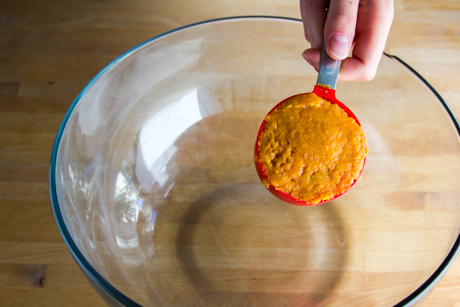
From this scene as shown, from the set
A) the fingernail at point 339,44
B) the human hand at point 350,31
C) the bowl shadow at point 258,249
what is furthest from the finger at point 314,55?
the bowl shadow at point 258,249

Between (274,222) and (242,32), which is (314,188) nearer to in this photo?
(274,222)

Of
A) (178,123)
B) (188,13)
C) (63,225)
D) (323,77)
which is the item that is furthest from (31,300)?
(188,13)

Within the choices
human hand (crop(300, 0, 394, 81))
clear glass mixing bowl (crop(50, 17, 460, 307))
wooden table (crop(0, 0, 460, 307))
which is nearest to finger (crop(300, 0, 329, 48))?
human hand (crop(300, 0, 394, 81))

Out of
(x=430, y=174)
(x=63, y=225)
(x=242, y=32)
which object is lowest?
(x=430, y=174)

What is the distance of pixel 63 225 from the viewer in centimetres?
65

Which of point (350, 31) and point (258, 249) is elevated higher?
point (350, 31)

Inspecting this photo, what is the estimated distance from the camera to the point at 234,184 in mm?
1015

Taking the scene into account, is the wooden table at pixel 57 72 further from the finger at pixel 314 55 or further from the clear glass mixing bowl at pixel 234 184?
the finger at pixel 314 55

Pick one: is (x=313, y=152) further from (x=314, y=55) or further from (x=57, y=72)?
(x=57, y=72)

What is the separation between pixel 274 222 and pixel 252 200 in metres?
0.09

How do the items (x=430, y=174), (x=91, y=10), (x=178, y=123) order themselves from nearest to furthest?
(x=430, y=174) → (x=178, y=123) → (x=91, y=10)

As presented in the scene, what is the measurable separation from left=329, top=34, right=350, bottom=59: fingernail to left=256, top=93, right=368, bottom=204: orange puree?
0.36ft

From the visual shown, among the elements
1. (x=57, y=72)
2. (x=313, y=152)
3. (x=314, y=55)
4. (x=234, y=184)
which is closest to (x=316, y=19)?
(x=314, y=55)

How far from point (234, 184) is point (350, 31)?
495mm
